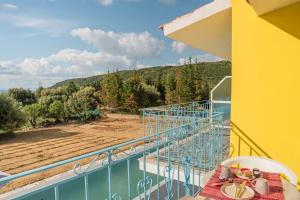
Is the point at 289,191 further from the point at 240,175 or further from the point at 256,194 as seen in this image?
the point at 240,175

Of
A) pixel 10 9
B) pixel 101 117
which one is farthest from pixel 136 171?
pixel 10 9

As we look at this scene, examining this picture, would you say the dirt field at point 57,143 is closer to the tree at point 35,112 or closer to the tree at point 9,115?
the tree at point 9,115

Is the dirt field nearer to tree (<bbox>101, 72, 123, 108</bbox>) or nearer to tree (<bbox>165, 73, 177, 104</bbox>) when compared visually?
tree (<bbox>101, 72, 123, 108</bbox>)

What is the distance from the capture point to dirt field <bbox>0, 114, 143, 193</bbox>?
1027cm

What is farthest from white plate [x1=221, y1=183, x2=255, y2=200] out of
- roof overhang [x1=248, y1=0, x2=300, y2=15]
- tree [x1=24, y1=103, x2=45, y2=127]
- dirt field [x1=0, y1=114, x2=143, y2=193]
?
tree [x1=24, y1=103, x2=45, y2=127]

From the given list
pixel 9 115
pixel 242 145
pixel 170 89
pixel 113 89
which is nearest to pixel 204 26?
pixel 242 145

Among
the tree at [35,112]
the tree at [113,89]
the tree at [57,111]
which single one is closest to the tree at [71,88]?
the tree at [113,89]

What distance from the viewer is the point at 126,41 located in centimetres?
3734

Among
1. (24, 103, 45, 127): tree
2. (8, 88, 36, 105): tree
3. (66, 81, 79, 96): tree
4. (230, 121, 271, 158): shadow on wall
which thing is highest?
(66, 81, 79, 96): tree

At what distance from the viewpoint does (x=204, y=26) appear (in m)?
4.74

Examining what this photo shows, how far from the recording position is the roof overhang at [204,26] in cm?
423

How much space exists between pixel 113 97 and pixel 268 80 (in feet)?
67.3

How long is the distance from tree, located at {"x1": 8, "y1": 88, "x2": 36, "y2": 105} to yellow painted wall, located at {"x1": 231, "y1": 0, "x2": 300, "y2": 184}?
28257mm

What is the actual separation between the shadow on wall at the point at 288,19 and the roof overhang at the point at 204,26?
778mm
